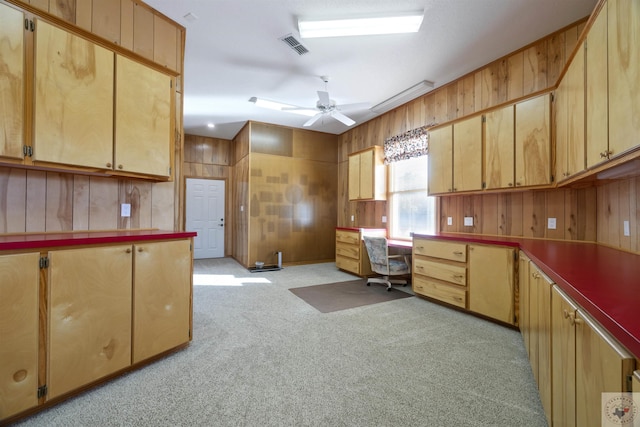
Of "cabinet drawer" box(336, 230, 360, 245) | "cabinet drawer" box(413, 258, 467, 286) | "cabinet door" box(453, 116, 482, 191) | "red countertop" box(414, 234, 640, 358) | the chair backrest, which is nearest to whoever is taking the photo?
"red countertop" box(414, 234, 640, 358)

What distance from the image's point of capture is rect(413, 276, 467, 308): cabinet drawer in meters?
3.02

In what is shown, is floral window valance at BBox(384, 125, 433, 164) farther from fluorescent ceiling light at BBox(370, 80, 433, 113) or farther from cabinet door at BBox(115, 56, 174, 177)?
cabinet door at BBox(115, 56, 174, 177)

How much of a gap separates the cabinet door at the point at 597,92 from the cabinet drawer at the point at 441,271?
5.28 ft

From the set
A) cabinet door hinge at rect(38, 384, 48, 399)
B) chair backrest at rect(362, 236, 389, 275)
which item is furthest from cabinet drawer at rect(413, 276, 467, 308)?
cabinet door hinge at rect(38, 384, 48, 399)

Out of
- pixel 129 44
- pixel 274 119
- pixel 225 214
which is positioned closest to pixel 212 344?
pixel 129 44

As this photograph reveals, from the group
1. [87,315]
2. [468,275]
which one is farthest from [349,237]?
[87,315]

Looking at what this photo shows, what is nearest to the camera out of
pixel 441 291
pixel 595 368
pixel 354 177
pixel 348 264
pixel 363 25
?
pixel 595 368

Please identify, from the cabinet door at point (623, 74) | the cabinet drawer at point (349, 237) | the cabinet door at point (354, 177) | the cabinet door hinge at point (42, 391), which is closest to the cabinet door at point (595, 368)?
the cabinet door at point (623, 74)

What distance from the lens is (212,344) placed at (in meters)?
2.28

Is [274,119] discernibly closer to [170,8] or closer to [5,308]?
[170,8]

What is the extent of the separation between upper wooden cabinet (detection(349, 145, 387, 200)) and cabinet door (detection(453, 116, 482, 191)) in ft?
5.42

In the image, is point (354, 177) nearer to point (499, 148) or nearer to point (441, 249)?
point (441, 249)

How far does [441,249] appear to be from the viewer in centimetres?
325

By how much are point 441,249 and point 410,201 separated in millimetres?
1462
